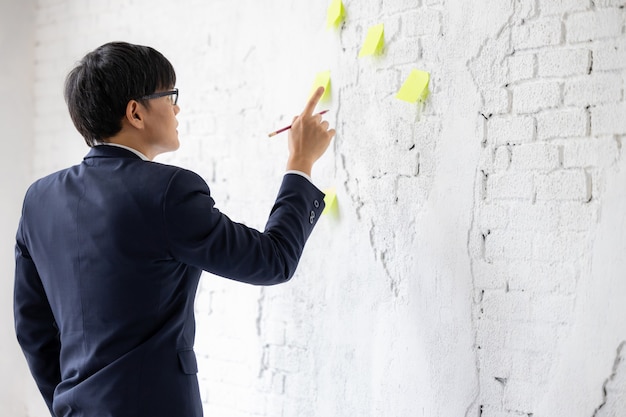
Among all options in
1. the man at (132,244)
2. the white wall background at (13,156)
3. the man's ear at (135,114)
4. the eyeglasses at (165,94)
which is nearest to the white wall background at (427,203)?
the man at (132,244)

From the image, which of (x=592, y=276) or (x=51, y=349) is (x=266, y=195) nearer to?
(x=51, y=349)

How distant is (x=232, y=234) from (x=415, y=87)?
2.54ft

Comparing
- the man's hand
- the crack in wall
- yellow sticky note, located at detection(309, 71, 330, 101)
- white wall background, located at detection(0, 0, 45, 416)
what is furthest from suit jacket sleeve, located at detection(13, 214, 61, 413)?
white wall background, located at detection(0, 0, 45, 416)

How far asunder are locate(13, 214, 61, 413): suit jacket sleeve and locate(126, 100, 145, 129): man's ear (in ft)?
1.32

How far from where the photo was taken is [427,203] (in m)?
1.96

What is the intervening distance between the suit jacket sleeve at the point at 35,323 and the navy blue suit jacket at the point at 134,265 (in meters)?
0.12

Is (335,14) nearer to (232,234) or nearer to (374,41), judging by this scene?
(374,41)

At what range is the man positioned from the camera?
1465 mm

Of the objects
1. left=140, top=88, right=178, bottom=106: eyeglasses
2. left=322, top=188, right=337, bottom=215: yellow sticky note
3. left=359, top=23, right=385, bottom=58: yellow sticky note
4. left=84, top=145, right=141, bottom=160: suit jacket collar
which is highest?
left=359, top=23, right=385, bottom=58: yellow sticky note

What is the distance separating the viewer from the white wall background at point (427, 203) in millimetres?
1707

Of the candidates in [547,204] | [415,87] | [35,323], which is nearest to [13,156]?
[35,323]

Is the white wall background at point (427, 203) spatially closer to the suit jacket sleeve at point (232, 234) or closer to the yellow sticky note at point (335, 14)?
the yellow sticky note at point (335, 14)

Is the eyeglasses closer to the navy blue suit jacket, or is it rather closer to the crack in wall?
the navy blue suit jacket

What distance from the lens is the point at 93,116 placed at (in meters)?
1.56
